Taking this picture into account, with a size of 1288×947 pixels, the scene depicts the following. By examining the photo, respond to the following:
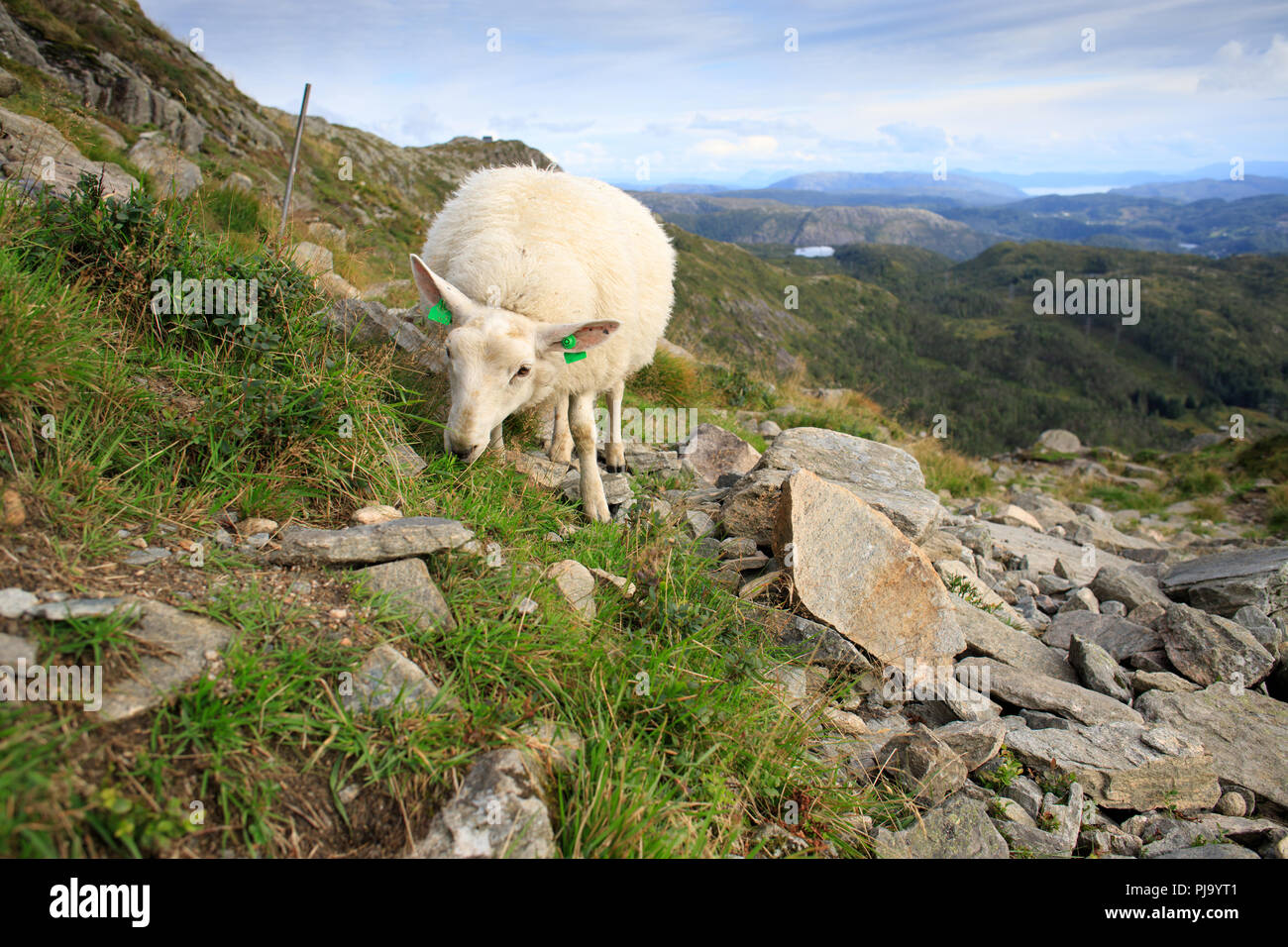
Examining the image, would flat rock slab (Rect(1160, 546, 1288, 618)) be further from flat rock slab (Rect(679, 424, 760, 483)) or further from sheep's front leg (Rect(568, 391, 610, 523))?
sheep's front leg (Rect(568, 391, 610, 523))

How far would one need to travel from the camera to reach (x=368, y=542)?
369cm

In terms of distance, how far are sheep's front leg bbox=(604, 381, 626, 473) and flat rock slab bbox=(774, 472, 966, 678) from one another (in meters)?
2.50

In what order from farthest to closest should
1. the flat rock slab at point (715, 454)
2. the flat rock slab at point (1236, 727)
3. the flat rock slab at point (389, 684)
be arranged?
the flat rock slab at point (715, 454) → the flat rock slab at point (1236, 727) → the flat rock slab at point (389, 684)

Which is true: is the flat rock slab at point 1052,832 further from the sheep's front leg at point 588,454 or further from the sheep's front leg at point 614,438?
the sheep's front leg at point 614,438

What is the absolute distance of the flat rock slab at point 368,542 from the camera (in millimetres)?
3598

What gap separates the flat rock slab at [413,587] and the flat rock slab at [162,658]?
73 cm

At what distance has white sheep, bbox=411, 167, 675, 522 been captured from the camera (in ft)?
16.2

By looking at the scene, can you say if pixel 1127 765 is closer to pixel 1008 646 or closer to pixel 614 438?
pixel 1008 646

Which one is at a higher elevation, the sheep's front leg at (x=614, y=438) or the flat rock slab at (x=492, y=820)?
the sheep's front leg at (x=614, y=438)

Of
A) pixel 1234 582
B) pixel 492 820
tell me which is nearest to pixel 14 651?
pixel 492 820

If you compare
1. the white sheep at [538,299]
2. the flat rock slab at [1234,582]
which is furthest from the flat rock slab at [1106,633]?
the white sheep at [538,299]

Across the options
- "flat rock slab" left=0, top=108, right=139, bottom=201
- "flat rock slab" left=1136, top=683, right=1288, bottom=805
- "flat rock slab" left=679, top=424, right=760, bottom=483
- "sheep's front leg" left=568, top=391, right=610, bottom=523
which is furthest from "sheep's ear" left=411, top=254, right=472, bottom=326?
"flat rock slab" left=1136, top=683, right=1288, bottom=805

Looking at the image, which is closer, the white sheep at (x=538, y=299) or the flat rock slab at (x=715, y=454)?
the white sheep at (x=538, y=299)
